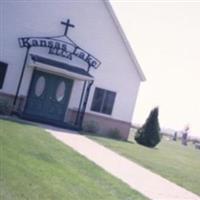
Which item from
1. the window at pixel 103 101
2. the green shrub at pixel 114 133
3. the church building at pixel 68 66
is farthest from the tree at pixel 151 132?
the window at pixel 103 101

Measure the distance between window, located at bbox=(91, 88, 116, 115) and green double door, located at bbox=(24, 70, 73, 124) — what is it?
73.1 inches

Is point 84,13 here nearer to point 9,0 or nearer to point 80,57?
point 80,57

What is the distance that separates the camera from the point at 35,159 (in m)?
12.8

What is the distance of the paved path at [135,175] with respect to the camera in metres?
12.7

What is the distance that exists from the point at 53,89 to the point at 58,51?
216 cm

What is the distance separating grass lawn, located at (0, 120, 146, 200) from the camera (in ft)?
31.9

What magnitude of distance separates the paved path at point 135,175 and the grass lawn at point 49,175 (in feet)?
2.00

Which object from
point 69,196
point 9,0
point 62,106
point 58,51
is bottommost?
point 69,196

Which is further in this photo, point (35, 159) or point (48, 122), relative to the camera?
point (48, 122)

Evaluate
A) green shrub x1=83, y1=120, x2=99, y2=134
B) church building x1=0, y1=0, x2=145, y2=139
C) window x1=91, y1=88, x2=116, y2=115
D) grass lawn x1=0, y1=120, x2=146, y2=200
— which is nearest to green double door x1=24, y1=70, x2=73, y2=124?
church building x1=0, y1=0, x2=145, y2=139

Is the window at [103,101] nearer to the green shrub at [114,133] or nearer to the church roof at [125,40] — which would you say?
the green shrub at [114,133]

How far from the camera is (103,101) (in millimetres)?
28141

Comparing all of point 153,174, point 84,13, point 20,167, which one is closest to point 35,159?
point 20,167

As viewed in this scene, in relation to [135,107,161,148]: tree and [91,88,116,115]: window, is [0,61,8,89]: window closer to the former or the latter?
[91,88,116,115]: window
